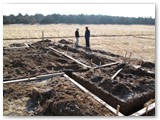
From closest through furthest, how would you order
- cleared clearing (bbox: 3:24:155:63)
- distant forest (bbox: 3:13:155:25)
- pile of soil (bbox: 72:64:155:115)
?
pile of soil (bbox: 72:64:155:115), distant forest (bbox: 3:13:155:25), cleared clearing (bbox: 3:24:155:63)

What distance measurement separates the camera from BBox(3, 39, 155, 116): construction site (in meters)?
4.75

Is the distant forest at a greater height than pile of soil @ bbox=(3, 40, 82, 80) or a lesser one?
greater

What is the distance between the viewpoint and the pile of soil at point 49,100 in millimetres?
4660

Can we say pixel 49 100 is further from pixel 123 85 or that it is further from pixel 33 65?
pixel 33 65

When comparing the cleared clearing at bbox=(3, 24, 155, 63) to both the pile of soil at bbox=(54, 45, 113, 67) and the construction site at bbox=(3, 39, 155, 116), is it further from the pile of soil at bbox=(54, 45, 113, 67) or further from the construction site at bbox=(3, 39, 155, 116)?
the pile of soil at bbox=(54, 45, 113, 67)

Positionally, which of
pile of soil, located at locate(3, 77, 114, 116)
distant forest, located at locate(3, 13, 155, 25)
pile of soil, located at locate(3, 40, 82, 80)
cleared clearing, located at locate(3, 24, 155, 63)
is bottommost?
pile of soil, located at locate(3, 77, 114, 116)

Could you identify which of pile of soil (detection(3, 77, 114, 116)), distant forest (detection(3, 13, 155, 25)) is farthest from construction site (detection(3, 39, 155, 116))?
distant forest (detection(3, 13, 155, 25))

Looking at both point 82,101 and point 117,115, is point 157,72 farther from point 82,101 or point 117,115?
point 82,101

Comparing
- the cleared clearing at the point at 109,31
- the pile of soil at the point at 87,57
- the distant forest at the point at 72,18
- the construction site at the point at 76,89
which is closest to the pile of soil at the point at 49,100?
the construction site at the point at 76,89

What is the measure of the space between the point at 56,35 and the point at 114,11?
36.8 ft

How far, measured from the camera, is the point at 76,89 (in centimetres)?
555

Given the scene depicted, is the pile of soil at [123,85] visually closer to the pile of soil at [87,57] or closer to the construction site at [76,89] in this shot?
the construction site at [76,89]

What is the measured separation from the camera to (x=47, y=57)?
8.70 metres

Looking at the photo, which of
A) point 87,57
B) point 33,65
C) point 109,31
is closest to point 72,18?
point 87,57
